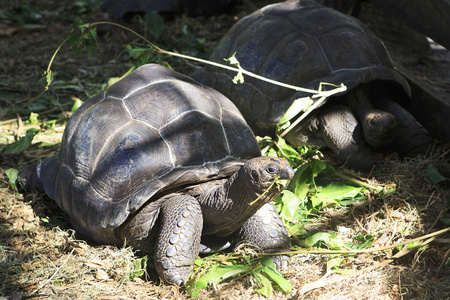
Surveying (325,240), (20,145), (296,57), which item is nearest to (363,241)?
(325,240)

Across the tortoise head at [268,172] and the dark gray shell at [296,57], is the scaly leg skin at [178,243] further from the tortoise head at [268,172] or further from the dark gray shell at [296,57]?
the dark gray shell at [296,57]

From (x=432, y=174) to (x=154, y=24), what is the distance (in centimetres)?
408

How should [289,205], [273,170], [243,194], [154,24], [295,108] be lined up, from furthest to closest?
[154,24], [289,205], [295,108], [243,194], [273,170]

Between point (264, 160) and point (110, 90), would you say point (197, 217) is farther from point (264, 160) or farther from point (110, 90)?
point (110, 90)

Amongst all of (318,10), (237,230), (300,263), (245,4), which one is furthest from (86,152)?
(245,4)

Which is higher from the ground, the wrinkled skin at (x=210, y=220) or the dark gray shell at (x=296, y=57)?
the dark gray shell at (x=296, y=57)

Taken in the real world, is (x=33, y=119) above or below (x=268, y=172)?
below

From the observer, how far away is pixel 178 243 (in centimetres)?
268

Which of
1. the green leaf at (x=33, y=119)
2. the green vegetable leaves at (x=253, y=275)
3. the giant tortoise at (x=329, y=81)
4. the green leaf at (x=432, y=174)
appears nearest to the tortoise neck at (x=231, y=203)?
the green vegetable leaves at (x=253, y=275)

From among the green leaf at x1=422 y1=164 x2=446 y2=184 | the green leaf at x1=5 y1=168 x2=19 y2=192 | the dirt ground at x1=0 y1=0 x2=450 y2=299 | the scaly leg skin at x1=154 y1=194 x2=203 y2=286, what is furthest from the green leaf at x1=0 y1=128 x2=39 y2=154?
the green leaf at x1=422 y1=164 x2=446 y2=184

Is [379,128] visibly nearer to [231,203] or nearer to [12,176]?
Result: [231,203]

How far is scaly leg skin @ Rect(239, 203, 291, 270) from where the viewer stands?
2861 mm

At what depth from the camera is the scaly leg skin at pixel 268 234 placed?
2.86m

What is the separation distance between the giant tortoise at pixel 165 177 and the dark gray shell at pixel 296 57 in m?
0.97
